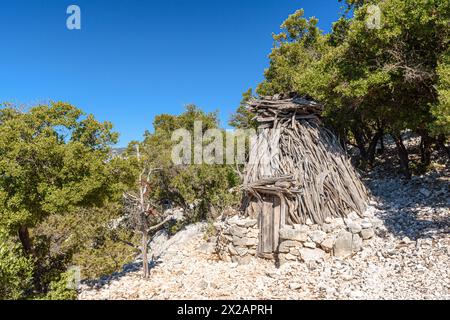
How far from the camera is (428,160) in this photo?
11711mm

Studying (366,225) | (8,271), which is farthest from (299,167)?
(8,271)

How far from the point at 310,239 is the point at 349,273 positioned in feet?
4.25

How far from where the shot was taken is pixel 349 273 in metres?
6.75

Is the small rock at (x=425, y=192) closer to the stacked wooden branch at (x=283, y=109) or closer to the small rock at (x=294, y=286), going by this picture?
the stacked wooden branch at (x=283, y=109)

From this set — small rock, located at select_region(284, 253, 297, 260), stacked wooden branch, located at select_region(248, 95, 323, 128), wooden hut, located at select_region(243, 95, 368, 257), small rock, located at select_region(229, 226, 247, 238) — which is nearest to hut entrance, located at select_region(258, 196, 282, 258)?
wooden hut, located at select_region(243, 95, 368, 257)

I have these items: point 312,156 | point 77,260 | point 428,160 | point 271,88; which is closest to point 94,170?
point 77,260

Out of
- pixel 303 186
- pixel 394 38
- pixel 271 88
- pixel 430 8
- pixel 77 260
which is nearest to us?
pixel 430 8

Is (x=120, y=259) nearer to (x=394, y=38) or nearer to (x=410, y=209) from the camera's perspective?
(x=410, y=209)

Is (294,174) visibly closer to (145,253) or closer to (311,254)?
(311,254)

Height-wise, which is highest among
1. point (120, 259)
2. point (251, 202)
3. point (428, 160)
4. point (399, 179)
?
point (428, 160)

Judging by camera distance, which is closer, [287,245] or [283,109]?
[287,245]

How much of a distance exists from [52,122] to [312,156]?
7.34 meters

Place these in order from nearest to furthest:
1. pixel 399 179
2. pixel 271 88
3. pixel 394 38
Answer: pixel 394 38
pixel 399 179
pixel 271 88

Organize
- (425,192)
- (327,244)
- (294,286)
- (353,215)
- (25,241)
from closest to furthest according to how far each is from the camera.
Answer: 1. (294,286)
2. (327,244)
3. (25,241)
4. (353,215)
5. (425,192)
